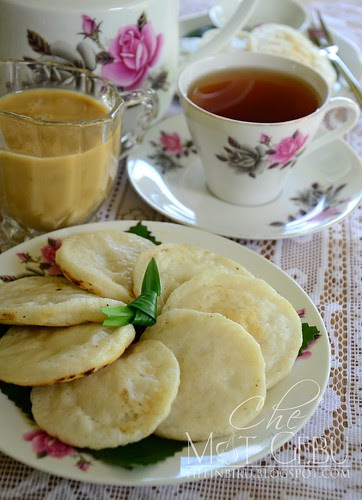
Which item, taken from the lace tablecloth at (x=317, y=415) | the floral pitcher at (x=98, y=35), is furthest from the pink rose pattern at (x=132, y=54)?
the lace tablecloth at (x=317, y=415)

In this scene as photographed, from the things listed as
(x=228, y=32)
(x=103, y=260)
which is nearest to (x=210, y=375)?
(x=103, y=260)

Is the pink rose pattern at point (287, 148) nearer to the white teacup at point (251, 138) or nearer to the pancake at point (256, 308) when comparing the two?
the white teacup at point (251, 138)

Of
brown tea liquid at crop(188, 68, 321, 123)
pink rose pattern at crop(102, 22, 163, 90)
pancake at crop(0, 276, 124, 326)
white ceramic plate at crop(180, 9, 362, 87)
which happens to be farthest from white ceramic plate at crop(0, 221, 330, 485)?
white ceramic plate at crop(180, 9, 362, 87)

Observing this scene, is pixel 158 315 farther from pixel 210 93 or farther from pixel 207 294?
pixel 210 93

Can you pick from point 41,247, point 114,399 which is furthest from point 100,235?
point 114,399

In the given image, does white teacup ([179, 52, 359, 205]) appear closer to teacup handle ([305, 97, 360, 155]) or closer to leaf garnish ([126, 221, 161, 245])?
teacup handle ([305, 97, 360, 155])

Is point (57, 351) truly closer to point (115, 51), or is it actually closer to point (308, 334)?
point (308, 334)
